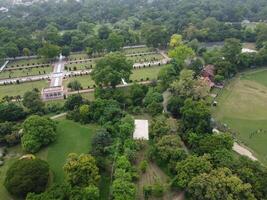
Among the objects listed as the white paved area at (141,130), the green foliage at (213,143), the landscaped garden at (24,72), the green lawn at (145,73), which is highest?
the green foliage at (213,143)

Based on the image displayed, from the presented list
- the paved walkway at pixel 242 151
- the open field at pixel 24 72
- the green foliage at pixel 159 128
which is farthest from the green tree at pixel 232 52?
the open field at pixel 24 72

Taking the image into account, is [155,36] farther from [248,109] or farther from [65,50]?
[248,109]

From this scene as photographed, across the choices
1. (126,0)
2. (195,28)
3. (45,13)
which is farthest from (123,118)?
(126,0)

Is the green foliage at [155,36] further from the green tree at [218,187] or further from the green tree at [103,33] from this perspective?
the green tree at [218,187]

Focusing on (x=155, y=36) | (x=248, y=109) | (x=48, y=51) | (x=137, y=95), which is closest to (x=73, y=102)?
(x=137, y=95)

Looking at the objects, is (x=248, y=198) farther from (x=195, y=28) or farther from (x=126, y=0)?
(x=126, y=0)

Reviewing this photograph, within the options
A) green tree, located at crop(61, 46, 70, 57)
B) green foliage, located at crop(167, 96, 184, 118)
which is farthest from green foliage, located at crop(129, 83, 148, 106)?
green tree, located at crop(61, 46, 70, 57)
